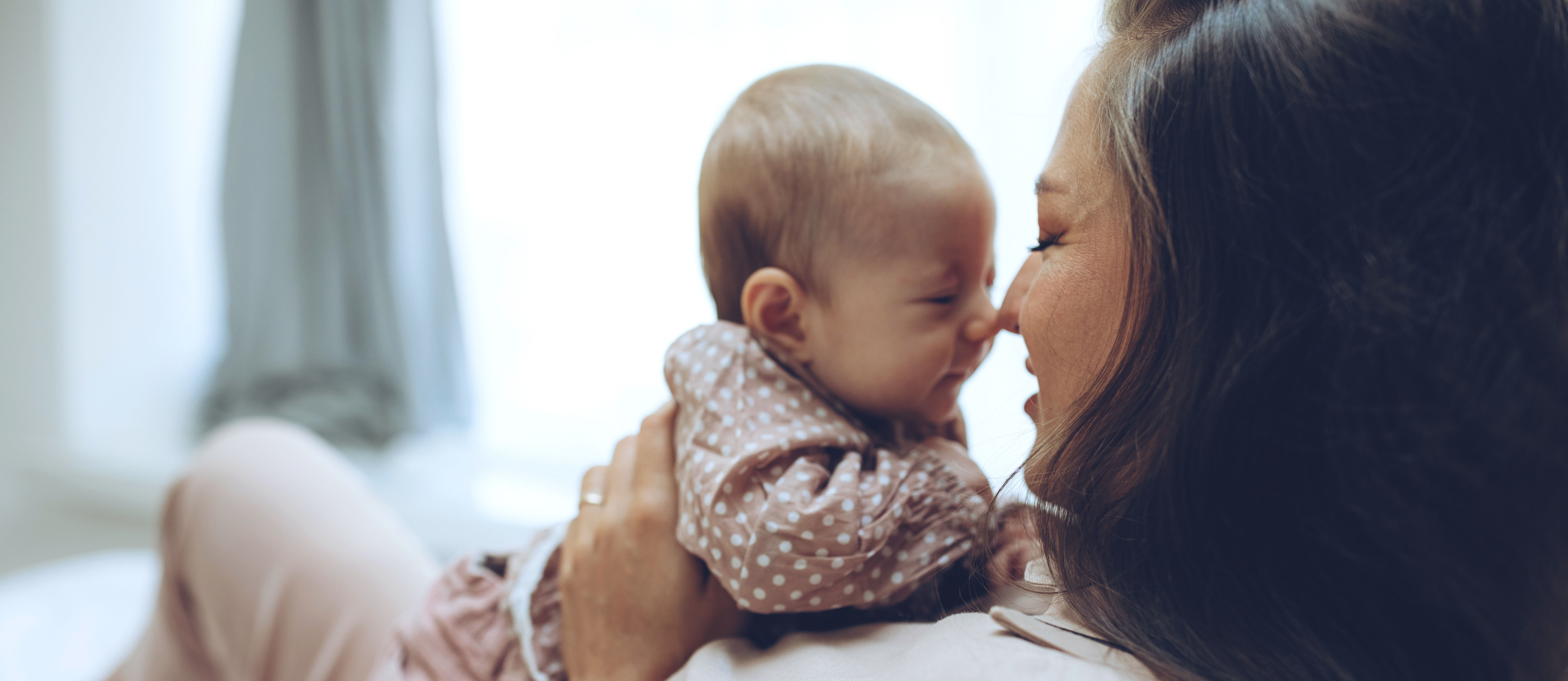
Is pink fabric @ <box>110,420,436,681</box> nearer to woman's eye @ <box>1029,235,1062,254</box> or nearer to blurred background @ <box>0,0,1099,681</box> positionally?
blurred background @ <box>0,0,1099,681</box>

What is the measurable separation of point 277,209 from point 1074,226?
8.64 ft

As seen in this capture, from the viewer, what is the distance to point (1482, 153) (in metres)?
0.46

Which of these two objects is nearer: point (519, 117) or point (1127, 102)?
point (1127, 102)

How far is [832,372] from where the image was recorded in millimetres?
901

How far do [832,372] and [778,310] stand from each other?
9 centimetres

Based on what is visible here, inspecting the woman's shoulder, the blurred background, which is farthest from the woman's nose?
the blurred background

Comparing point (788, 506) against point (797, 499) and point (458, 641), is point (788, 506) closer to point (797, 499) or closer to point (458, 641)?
point (797, 499)

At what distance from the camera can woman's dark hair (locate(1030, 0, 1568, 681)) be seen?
1.48 ft

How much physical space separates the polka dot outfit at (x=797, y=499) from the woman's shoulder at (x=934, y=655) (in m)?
0.04

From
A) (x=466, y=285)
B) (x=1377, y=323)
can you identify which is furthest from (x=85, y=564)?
(x=1377, y=323)

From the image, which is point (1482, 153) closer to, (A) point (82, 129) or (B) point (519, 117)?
(B) point (519, 117)

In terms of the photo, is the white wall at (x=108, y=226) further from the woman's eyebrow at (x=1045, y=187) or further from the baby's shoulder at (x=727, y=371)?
the woman's eyebrow at (x=1045, y=187)

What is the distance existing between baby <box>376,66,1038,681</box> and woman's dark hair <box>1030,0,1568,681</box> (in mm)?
234

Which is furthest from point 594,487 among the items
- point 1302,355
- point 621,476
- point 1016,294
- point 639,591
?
point 1302,355
